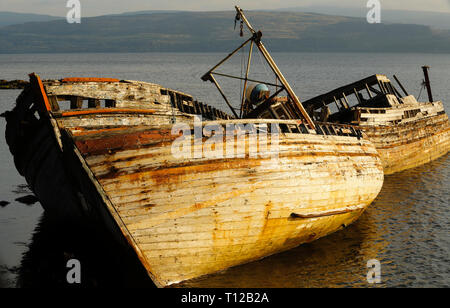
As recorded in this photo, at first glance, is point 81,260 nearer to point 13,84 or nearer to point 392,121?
point 13,84

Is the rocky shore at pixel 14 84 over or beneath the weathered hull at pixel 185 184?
over

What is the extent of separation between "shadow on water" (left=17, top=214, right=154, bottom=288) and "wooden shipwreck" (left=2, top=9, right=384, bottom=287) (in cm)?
92

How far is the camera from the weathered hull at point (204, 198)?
40.0ft

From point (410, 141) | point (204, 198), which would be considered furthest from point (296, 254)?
point (410, 141)

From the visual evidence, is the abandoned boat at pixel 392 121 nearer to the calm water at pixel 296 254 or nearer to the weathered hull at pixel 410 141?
the weathered hull at pixel 410 141

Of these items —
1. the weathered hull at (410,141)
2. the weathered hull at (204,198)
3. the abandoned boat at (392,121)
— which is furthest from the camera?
the weathered hull at (410,141)

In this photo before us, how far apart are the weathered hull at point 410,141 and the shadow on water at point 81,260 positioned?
14201 mm

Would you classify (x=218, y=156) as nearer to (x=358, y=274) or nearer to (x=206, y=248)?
(x=206, y=248)

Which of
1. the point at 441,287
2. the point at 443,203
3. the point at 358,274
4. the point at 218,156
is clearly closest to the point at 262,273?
the point at 358,274

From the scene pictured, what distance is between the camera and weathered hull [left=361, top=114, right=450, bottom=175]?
25750 mm

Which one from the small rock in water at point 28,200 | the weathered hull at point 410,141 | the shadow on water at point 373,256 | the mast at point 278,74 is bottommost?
the shadow on water at point 373,256

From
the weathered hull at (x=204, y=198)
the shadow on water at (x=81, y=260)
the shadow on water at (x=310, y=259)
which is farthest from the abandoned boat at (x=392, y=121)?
the shadow on water at (x=81, y=260)

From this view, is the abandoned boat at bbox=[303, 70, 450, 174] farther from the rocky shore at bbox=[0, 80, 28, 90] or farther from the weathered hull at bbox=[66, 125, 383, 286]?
the rocky shore at bbox=[0, 80, 28, 90]

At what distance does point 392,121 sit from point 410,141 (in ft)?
6.99
